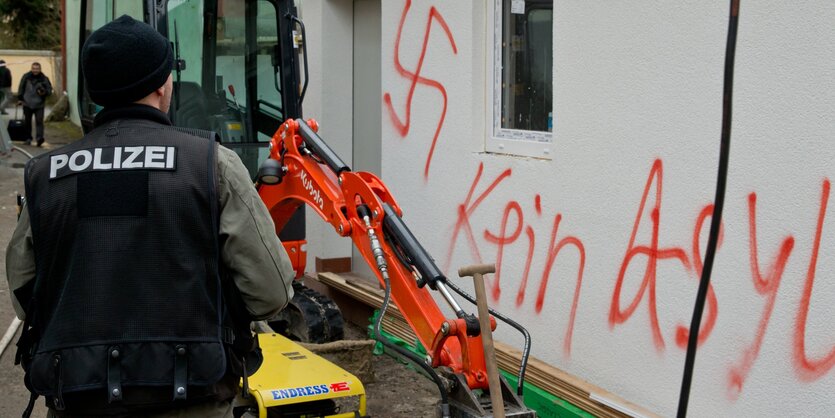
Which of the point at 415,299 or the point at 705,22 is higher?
the point at 705,22

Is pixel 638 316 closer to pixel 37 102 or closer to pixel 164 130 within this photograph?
pixel 164 130

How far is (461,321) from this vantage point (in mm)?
4254

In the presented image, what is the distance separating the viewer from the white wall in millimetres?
3979

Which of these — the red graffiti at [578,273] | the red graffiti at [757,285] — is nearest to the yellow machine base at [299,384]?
the red graffiti at [578,273]

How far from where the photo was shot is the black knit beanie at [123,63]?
115 inches

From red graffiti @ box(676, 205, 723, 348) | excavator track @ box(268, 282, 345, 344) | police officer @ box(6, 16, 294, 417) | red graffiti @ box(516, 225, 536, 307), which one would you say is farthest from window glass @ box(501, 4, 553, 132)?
police officer @ box(6, 16, 294, 417)

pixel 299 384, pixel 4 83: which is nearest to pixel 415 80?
pixel 299 384

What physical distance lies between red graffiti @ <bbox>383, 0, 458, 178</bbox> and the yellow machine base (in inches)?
74.8

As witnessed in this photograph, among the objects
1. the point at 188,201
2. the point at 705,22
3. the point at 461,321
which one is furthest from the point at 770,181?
the point at 188,201

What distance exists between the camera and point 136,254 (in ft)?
9.46

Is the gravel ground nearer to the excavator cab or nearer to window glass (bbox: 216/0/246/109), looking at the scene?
the excavator cab

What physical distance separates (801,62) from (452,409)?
2.00m

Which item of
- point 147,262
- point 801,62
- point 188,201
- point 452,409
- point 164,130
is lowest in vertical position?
point 452,409

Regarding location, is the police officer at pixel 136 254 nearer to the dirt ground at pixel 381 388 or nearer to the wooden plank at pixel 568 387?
the wooden plank at pixel 568 387
